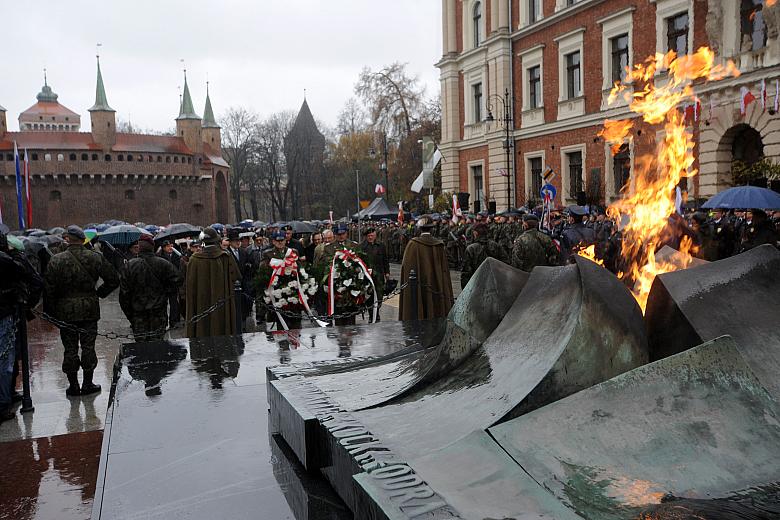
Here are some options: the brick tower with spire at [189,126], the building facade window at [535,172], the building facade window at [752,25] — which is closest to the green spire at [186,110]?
the brick tower with spire at [189,126]

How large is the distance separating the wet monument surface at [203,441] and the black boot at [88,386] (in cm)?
80

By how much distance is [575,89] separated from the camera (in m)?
29.3

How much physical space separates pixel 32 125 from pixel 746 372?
404 ft

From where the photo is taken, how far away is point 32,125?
11056 centimetres

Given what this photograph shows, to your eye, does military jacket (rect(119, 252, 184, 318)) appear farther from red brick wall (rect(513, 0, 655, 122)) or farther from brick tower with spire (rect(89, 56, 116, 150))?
brick tower with spire (rect(89, 56, 116, 150))

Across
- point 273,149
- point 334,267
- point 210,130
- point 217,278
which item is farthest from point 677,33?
point 210,130

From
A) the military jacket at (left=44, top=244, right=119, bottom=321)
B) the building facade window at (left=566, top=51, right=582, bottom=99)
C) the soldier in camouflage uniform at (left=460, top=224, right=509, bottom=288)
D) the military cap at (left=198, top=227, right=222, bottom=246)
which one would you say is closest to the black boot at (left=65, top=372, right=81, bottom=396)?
the military jacket at (left=44, top=244, right=119, bottom=321)

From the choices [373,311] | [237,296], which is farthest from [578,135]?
[237,296]

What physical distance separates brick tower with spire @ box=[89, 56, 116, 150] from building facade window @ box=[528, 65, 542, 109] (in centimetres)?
4879

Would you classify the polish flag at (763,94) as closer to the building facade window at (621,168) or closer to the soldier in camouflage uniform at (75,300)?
the building facade window at (621,168)

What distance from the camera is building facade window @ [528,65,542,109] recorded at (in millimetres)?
31402

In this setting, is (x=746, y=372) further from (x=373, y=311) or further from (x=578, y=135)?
(x=578, y=135)

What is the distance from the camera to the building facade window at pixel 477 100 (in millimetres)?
35281

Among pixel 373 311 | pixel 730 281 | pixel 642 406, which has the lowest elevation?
pixel 373 311
